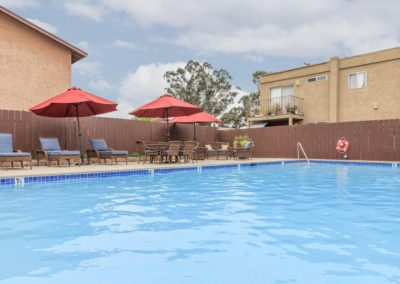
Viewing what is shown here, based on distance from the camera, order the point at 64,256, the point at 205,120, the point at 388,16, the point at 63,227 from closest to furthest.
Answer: the point at 64,256 < the point at 63,227 < the point at 205,120 < the point at 388,16

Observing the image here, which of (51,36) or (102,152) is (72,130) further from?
(51,36)

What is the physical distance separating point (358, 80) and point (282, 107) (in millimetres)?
4563

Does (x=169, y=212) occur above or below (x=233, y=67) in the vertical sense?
below

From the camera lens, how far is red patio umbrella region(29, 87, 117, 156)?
35.2ft

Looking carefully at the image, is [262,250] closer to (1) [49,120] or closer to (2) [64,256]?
(2) [64,256]

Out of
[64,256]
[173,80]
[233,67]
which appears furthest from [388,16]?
[64,256]

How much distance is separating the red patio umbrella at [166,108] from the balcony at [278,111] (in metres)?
9.44

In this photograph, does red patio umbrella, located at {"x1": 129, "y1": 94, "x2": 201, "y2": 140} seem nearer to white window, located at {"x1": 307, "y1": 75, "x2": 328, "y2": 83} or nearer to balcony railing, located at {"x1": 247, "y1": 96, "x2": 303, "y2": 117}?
balcony railing, located at {"x1": 247, "y1": 96, "x2": 303, "y2": 117}

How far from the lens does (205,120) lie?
615 inches

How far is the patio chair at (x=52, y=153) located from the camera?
10617 mm

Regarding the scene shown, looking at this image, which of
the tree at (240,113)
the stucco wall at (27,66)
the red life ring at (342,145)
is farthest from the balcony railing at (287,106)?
the stucco wall at (27,66)

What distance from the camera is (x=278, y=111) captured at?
22281 mm

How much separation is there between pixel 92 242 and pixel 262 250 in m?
1.60

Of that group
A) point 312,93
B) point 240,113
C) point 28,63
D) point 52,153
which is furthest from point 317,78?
point 52,153
